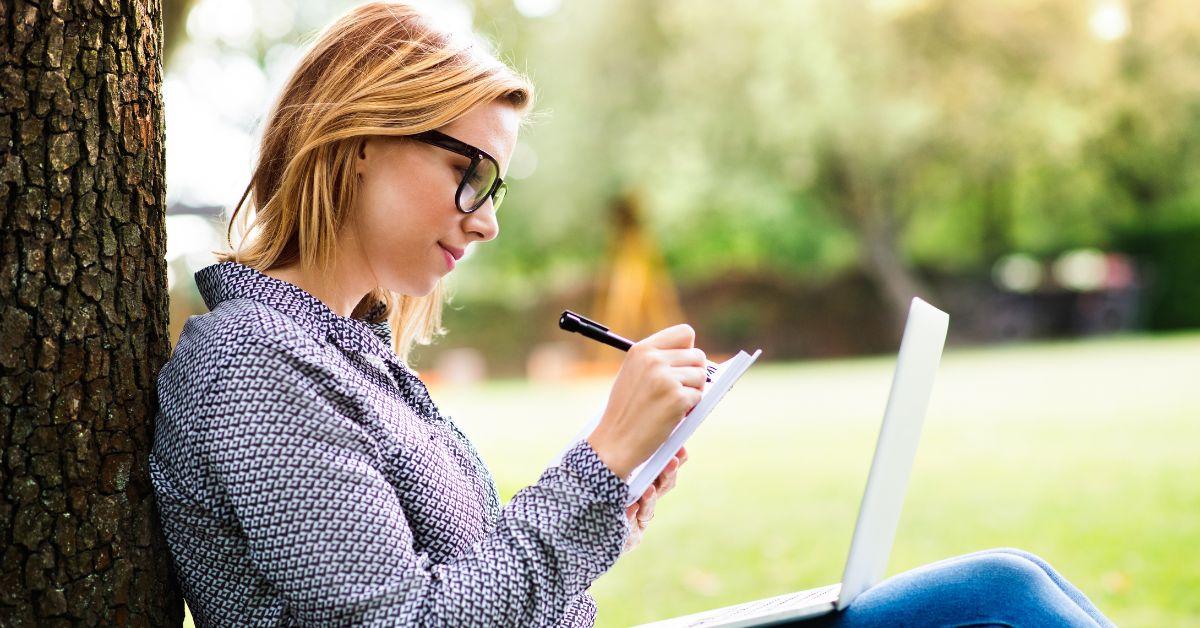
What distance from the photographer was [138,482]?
4.95 ft

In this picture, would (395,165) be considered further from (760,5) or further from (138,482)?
(760,5)

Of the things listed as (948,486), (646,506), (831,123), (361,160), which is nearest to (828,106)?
(831,123)

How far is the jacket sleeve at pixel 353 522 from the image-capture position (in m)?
1.24

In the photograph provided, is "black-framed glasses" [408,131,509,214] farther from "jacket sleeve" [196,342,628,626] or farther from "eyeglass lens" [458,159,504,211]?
"jacket sleeve" [196,342,628,626]

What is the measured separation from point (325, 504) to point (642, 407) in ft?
1.32

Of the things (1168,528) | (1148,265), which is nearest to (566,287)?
(1148,265)

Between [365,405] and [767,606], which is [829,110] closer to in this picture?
[767,606]

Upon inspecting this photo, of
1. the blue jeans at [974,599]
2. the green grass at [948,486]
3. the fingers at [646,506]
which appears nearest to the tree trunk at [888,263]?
the green grass at [948,486]

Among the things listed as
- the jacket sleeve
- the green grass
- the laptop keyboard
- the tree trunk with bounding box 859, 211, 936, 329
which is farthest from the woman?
the tree trunk with bounding box 859, 211, 936, 329

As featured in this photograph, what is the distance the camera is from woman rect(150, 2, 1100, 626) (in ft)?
4.13

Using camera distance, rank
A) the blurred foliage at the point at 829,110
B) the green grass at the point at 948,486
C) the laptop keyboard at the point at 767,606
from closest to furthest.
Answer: the laptop keyboard at the point at 767,606 → the green grass at the point at 948,486 → the blurred foliage at the point at 829,110

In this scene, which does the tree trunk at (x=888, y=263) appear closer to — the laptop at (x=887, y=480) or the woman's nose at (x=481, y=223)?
the laptop at (x=887, y=480)

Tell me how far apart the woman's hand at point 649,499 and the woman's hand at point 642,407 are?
35 centimetres

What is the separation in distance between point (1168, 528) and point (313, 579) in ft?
16.2
